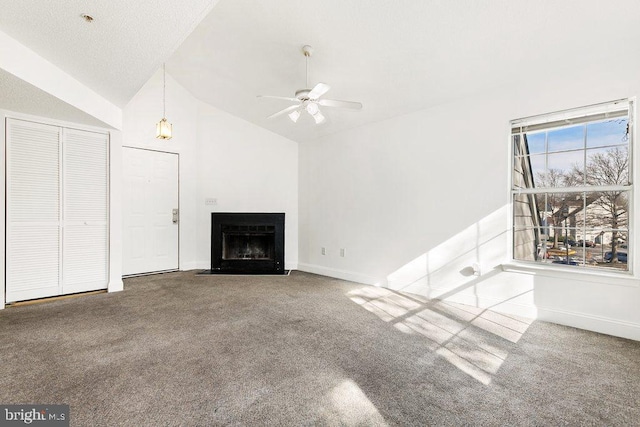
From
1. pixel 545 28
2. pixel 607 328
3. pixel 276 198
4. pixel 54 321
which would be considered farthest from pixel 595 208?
pixel 54 321

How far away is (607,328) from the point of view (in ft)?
8.57

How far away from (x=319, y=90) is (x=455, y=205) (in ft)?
7.04

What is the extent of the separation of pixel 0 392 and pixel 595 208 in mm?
4864

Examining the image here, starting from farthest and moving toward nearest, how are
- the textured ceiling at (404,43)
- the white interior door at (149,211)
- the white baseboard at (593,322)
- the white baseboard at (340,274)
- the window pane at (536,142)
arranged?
1. the white interior door at (149,211)
2. the white baseboard at (340,274)
3. the window pane at (536,142)
4. the white baseboard at (593,322)
5. the textured ceiling at (404,43)

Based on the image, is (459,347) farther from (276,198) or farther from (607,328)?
(276,198)

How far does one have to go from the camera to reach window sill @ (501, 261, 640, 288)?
2561 mm

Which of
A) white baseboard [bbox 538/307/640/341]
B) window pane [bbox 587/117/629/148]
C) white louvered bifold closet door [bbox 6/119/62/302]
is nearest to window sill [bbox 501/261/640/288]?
white baseboard [bbox 538/307/640/341]

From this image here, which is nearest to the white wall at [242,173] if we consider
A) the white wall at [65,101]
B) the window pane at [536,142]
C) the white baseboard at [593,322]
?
the white wall at [65,101]

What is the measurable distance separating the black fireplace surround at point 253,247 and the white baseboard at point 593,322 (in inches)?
146

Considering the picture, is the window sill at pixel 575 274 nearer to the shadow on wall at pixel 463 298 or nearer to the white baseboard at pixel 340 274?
the shadow on wall at pixel 463 298

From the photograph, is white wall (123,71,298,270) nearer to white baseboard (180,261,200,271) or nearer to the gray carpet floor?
white baseboard (180,261,200,271)

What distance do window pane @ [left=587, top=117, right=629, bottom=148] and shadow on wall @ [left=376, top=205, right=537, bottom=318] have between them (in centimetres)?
98

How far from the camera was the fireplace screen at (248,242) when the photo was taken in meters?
5.17

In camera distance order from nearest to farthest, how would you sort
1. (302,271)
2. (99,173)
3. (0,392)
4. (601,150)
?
1. (0,392)
2. (601,150)
3. (99,173)
4. (302,271)
